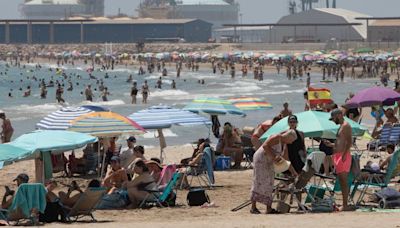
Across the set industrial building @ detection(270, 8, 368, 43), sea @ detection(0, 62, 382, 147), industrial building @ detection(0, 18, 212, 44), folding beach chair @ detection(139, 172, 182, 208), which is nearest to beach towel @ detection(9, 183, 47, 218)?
folding beach chair @ detection(139, 172, 182, 208)

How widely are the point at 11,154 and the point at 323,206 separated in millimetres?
3623

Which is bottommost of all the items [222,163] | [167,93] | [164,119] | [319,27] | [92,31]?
[167,93]

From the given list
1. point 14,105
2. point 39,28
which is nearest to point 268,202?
point 14,105

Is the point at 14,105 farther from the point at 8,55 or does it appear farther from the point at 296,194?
the point at 8,55

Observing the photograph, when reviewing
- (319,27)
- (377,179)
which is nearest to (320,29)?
(319,27)

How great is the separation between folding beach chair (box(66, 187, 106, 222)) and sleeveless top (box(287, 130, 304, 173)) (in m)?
2.11

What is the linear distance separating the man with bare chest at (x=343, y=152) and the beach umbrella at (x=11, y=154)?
3.62 metres

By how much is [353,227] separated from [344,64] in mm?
66639

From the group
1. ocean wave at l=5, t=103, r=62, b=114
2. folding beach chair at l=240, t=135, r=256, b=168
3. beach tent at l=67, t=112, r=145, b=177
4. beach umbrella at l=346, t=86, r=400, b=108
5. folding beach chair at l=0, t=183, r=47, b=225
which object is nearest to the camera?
folding beach chair at l=0, t=183, r=47, b=225

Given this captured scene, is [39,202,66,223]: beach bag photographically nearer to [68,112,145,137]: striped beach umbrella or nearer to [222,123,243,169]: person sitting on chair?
[68,112,145,137]: striped beach umbrella

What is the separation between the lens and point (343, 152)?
1120 centimetres

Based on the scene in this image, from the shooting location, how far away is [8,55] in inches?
5285

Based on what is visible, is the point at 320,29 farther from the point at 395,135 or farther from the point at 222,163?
the point at 222,163

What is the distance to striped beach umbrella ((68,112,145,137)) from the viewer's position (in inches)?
572
